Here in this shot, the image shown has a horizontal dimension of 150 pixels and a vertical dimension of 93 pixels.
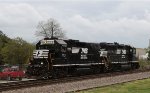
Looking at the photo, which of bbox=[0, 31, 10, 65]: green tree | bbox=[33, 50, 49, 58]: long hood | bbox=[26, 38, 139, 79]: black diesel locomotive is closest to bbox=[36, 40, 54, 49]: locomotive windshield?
bbox=[26, 38, 139, 79]: black diesel locomotive

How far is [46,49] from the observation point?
31.5m

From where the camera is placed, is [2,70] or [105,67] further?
[2,70]

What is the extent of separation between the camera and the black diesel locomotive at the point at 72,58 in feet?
100

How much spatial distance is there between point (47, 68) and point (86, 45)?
7.28m

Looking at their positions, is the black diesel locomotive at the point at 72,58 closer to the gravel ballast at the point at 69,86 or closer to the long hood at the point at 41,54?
the long hood at the point at 41,54

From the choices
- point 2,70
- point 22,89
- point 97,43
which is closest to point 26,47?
point 2,70

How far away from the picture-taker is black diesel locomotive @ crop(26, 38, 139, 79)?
30.6 meters

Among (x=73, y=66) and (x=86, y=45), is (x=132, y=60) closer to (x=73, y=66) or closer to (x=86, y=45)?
(x=86, y=45)

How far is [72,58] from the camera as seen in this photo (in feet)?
110

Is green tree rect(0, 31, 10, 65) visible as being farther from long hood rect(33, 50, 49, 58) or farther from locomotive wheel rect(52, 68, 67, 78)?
locomotive wheel rect(52, 68, 67, 78)

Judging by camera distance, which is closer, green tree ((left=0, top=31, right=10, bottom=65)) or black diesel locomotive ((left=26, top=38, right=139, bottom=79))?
black diesel locomotive ((left=26, top=38, right=139, bottom=79))

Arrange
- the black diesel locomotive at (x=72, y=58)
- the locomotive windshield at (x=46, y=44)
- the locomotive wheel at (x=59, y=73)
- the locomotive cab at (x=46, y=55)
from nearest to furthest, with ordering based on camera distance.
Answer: the locomotive cab at (x=46, y=55) < the black diesel locomotive at (x=72, y=58) < the locomotive wheel at (x=59, y=73) < the locomotive windshield at (x=46, y=44)

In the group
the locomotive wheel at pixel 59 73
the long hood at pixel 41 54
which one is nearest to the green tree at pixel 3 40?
the long hood at pixel 41 54

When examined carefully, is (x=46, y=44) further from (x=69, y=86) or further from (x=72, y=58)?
(x=69, y=86)
